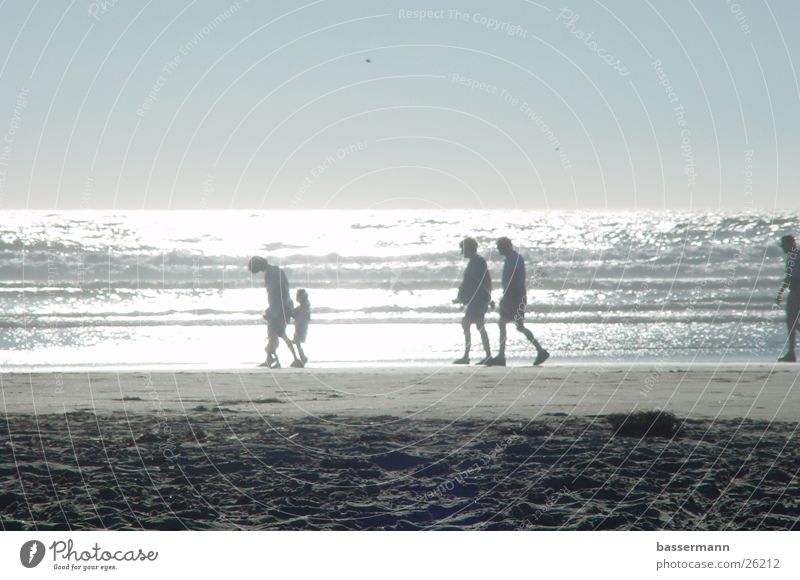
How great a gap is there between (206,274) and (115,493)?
1420 inches

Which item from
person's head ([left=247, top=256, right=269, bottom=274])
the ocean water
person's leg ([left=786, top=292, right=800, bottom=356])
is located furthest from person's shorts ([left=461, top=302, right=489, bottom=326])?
person's leg ([left=786, top=292, right=800, bottom=356])

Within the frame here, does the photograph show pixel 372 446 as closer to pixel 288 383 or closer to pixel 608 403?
pixel 608 403

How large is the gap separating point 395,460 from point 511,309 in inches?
314

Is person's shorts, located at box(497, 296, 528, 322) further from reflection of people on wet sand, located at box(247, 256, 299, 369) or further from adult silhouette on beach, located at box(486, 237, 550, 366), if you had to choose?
reflection of people on wet sand, located at box(247, 256, 299, 369)

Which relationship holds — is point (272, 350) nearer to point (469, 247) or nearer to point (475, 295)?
point (475, 295)

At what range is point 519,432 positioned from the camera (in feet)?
29.5

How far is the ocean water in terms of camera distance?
2022 cm

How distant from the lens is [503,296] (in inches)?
613

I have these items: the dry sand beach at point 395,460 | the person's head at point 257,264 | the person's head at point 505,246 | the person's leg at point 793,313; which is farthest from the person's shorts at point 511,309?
the person's leg at point 793,313

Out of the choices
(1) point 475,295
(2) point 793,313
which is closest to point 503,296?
(1) point 475,295

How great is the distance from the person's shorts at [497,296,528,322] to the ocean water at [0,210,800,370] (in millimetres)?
2110

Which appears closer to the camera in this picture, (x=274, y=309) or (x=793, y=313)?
(x=274, y=309)

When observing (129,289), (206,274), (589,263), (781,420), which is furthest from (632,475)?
(589,263)

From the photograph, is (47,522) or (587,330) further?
(587,330)
